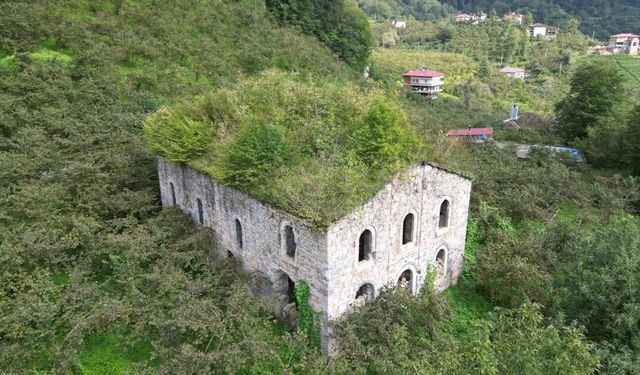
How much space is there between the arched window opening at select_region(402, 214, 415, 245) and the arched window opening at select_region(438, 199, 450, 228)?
6.51 feet

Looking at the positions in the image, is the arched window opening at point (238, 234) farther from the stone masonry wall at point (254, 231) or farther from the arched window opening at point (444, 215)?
the arched window opening at point (444, 215)

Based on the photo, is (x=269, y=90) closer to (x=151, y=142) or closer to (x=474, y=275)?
(x=151, y=142)

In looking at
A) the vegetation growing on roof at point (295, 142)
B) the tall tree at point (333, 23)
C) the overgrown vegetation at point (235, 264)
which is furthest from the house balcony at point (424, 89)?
the vegetation growing on roof at point (295, 142)

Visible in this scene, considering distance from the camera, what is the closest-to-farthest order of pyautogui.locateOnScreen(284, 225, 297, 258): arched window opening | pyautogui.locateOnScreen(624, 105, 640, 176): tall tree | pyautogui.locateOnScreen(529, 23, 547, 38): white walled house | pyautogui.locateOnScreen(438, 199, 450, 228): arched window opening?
1. pyautogui.locateOnScreen(284, 225, 297, 258): arched window opening
2. pyautogui.locateOnScreen(438, 199, 450, 228): arched window opening
3. pyautogui.locateOnScreen(624, 105, 640, 176): tall tree
4. pyautogui.locateOnScreen(529, 23, 547, 38): white walled house

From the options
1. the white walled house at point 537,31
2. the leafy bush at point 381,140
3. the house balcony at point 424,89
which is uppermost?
the leafy bush at point 381,140

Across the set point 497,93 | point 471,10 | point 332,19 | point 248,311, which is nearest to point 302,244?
point 248,311

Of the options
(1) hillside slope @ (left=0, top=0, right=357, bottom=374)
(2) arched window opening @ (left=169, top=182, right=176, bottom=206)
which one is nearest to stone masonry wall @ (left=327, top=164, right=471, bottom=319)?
(1) hillside slope @ (left=0, top=0, right=357, bottom=374)

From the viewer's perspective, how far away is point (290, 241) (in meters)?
14.1

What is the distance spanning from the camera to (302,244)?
42.9 feet

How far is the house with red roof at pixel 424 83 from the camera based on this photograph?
201ft

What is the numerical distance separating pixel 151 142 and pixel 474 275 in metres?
14.8

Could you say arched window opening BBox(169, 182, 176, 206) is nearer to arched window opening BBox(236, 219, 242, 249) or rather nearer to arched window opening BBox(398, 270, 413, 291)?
arched window opening BBox(236, 219, 242, 249)

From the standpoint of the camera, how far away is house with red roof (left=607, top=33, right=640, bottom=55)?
8419 cm

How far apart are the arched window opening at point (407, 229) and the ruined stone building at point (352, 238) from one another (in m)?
0.03
